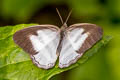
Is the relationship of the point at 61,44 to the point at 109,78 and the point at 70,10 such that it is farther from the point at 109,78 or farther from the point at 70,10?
the point at 70,10

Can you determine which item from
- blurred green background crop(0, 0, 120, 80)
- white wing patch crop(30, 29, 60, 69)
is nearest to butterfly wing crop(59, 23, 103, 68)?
white wing patch crop(30, 29, 60, 69)

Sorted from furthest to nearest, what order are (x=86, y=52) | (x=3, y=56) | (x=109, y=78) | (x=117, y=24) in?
(x=117, y=24) < (x=109, y=78) < (x=86, y=52) < (x=3, y=56)

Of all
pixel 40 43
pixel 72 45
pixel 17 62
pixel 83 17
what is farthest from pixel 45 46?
pixel 83 17

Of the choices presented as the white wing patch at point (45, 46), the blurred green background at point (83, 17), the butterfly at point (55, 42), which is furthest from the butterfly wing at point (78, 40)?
the blurred green background at point (83, 17)

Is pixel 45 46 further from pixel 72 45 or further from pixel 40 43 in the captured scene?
pixel 72 45

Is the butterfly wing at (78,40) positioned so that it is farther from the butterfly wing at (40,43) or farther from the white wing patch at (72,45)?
the butterfly wing at (40,43)

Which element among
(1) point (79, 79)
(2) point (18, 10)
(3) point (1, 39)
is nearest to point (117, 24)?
(1) point (79, 79)
